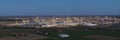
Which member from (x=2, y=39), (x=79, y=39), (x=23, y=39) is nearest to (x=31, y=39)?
(x=23, y=39)

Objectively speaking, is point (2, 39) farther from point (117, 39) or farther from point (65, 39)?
point (117, 39)

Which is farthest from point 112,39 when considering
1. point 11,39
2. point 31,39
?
point 11,39

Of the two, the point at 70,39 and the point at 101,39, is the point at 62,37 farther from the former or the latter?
the point at 101,39

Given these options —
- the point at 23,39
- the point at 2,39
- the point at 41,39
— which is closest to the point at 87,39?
the point at 41,39

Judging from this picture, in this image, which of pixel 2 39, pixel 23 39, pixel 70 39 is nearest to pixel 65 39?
pixel 70 39

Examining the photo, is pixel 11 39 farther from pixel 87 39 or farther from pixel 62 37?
pixel 87 39

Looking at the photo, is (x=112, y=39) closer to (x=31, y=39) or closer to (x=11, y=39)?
(x=31, y=39)
